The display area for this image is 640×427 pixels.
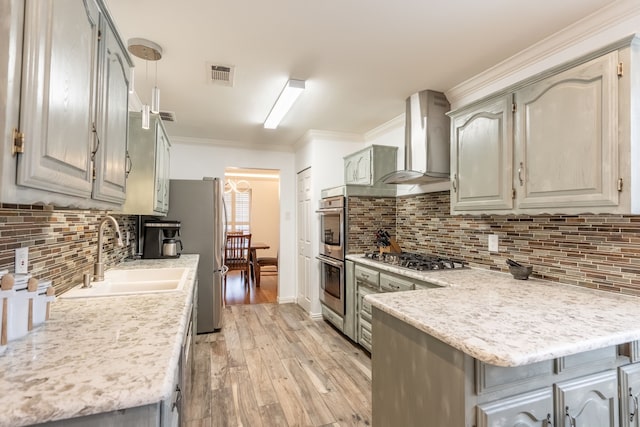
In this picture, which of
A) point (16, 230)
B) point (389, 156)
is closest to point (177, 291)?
point (16, 230)

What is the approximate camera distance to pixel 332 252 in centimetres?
362

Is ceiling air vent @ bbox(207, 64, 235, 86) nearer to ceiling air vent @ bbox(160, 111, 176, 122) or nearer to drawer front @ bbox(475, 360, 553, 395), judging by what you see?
ceiling air vent @ bbox(160, 111, 176, 122)

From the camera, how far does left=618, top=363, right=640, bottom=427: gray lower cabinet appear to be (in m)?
1.24

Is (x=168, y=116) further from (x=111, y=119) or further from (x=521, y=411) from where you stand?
(x=521, y=411)

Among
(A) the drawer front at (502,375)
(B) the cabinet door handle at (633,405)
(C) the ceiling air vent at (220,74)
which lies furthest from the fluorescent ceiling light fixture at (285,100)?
(B) the cabinet door handle at (633,405)

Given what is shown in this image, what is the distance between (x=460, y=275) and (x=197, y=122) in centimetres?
322

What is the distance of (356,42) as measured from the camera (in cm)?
204

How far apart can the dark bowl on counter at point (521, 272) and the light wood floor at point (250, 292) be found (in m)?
3.63

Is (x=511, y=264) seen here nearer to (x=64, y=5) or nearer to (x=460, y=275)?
→ (x=460, y=275)

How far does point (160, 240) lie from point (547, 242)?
3.23 meters

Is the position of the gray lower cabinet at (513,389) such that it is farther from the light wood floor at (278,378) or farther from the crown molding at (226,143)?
the crown molding at (226,143)

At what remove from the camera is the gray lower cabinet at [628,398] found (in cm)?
124

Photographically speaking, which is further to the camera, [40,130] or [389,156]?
[389,156]

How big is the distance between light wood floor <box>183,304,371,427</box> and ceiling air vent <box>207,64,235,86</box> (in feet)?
7.71
